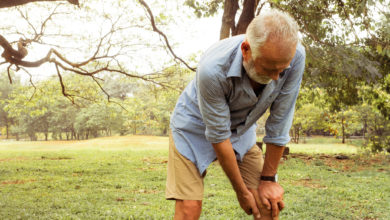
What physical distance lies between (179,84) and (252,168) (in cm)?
977

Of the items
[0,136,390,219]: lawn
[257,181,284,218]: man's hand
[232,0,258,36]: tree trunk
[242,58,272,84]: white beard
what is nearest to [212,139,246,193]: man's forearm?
[257,181,284,218]: man's hand

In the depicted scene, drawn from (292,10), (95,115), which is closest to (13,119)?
(95,115)

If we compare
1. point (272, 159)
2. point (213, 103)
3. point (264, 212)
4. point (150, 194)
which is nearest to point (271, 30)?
point (213, 103)

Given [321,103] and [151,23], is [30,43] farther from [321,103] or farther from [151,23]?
[321,103]

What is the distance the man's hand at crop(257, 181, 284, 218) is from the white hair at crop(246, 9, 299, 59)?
3.21 ft

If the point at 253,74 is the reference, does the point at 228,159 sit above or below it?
below

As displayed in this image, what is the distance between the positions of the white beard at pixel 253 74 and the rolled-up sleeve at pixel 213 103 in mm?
130

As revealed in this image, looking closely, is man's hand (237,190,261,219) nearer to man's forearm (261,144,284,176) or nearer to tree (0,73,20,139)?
man's forearm (261,144,284,176)

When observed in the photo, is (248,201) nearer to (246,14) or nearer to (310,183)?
A: (310,183)

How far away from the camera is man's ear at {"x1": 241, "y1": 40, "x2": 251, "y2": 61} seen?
1.71 metres

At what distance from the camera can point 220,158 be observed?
6.62 feet

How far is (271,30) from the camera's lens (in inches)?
60.0

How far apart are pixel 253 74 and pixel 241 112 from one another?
0.38m

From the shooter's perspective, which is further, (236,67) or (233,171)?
(233,171)
